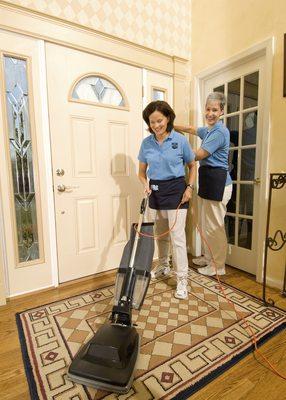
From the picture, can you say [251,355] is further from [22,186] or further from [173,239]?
[22,186]

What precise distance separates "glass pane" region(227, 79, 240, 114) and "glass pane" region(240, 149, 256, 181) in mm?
433

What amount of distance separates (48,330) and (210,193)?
1592mm

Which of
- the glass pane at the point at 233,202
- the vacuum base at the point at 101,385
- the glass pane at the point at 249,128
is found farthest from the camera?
the glass pane at the point at 233,202

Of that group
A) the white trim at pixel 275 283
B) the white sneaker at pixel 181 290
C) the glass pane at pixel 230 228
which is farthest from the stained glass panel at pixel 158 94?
the white trim at pixel 275 283

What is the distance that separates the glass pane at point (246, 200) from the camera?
229cm

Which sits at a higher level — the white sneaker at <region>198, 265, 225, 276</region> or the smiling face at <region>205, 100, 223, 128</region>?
the smiling face at <region>205, 100, 223, 128</region>

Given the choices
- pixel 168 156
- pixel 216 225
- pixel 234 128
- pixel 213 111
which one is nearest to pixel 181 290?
pixel 216 225

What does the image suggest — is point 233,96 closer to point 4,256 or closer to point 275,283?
point 275,283

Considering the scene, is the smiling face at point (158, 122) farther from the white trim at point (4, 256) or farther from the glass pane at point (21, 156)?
the white trim at point (4, 256)

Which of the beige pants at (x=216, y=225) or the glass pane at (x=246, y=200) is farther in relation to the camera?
the glass pane at (x=246, y=200)

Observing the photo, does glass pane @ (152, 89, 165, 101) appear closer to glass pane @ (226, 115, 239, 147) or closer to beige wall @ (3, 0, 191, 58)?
beige wall @ (3, 0, 191, 58)

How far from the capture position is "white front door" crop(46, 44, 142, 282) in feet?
6.70

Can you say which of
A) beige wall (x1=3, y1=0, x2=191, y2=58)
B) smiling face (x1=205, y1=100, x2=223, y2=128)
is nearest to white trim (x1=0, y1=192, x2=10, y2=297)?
beige wall (x1=3, y1=0, x2=191, y2=58)

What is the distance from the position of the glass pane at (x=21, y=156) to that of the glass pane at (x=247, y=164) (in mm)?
1864
